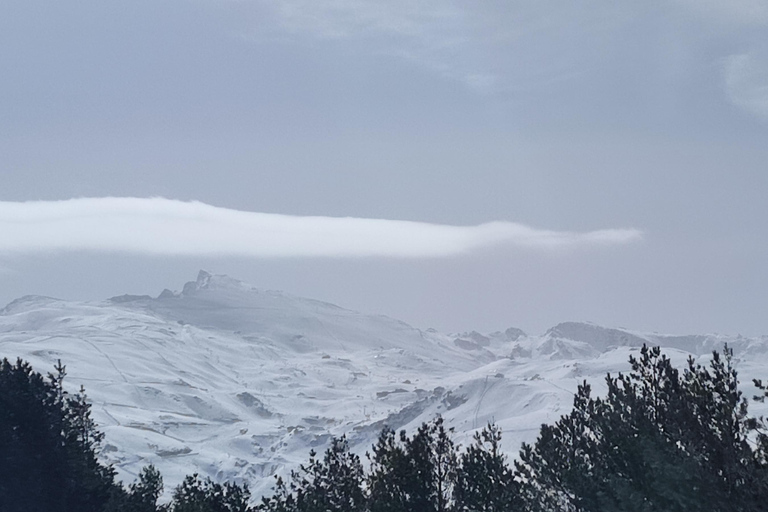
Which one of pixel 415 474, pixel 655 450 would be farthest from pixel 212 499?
pixel 655 450

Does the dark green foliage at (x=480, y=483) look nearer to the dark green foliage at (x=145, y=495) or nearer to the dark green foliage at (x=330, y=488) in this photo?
the dark green foliage at (x=330, y=488)

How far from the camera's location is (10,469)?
3997 cm

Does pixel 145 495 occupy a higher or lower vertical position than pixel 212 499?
lower

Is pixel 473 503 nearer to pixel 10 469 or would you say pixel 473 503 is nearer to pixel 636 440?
pixel 636 440

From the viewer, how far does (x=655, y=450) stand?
2486 centimetres

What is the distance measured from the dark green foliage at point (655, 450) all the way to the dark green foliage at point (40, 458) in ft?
72.3

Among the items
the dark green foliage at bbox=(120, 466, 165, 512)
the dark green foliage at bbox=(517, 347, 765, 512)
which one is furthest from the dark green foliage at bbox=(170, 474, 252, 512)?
the dark green foliage at bbox=(517, 347, 765, 512)

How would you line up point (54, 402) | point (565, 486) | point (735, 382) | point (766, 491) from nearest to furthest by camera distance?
1. point (766, 491)
2. point (735, 382)
3. point (565, 486)
4. point (54, 402)

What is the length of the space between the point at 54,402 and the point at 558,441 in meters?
27.2

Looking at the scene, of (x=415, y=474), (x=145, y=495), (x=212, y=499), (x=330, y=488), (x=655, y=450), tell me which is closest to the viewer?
(x=655, y=450)

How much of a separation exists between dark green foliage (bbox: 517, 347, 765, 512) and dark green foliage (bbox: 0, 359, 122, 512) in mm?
22031

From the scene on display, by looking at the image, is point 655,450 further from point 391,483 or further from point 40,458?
point 40,458

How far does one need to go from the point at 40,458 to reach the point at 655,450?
1208 inches

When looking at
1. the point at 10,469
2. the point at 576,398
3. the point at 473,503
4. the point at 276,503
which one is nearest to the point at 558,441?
the point at 576,398
